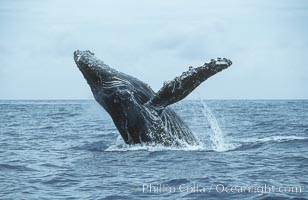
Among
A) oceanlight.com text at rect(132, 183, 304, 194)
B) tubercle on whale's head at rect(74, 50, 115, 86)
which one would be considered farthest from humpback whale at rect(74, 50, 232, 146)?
oceanlight.com text at rect(132, 183, 304, 194)

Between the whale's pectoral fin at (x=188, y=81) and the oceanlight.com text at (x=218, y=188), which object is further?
the whale's pectoral fin at (x=188, y=81)

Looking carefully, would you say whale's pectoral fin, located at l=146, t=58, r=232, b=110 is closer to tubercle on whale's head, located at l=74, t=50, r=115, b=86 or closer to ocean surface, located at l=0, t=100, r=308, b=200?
ocean surface, located at l=0, t=100, r=308, b=200

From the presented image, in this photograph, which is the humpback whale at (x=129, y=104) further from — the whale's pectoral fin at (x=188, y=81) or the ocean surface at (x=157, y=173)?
the whale's pectoral fin at (x=188, y=81)

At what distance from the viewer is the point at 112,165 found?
913cm

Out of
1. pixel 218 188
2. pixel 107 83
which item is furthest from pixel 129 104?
pixel 218 188

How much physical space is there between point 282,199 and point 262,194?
11.5 inches

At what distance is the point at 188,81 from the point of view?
895 centimetres

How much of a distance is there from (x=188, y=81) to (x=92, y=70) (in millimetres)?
2229

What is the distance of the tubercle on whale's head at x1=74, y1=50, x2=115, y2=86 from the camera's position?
1027 centimetres

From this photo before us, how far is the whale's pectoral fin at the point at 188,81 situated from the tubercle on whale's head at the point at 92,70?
137 centimetres

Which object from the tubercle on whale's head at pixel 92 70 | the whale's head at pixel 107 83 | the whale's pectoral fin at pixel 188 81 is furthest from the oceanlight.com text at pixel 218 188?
the tubercle on whale's head at pixel 92 70

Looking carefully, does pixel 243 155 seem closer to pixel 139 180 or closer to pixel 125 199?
pixel 139 180

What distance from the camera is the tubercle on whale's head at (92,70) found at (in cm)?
1027

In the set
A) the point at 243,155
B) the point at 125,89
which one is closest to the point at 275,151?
the point at 243,155
